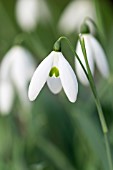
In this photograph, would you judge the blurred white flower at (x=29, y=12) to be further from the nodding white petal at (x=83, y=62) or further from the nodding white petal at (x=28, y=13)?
the nodding white petal at (x=83, y=62)

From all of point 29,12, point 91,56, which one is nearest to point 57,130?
point 91,56

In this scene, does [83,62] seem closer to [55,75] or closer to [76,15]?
[55,75]

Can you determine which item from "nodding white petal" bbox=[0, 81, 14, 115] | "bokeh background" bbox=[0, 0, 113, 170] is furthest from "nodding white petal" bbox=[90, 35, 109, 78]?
"nodding white petal" bbox=[0, 81, 14, 115]

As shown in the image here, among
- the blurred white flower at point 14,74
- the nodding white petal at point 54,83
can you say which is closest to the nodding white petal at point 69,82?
the nodding white petal at point 54,83

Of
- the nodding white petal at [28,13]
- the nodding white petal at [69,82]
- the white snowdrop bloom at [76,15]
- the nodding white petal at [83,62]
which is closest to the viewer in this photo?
the nodding white petal at [69,82]

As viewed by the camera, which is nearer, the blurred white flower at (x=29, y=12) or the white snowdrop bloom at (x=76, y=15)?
the white snowdrop bloom at (x=76, y=15)

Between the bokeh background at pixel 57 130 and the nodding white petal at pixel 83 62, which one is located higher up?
the nodding white petal at pixel 83 62

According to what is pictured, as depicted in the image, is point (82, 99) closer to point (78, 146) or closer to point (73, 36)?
point (78, 146)
